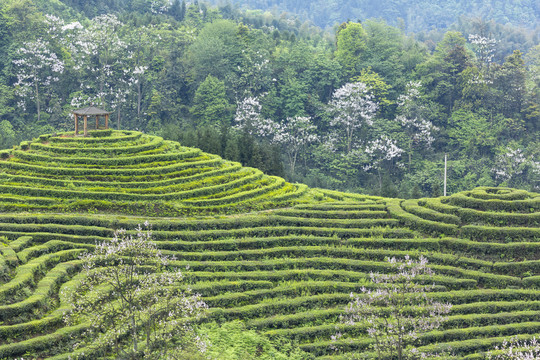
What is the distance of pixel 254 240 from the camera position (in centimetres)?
3688

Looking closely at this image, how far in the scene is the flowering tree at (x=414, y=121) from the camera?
8200 cm

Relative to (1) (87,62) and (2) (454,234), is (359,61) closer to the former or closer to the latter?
(1) (87,62)

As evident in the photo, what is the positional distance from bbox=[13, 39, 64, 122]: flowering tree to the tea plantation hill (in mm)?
35916

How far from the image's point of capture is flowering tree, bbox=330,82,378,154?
82.1 meters

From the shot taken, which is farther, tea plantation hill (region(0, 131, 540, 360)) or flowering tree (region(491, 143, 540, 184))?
flowering tree (region(491, 143, 540, 184))

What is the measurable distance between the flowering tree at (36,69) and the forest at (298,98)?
15 centimetres

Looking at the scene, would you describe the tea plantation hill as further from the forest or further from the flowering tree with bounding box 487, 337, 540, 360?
the forest

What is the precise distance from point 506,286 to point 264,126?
48473mm

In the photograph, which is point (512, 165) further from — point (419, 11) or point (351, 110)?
point (419, 11)

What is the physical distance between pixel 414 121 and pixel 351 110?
310 inches

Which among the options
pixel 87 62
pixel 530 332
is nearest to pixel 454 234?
pixel 530 332

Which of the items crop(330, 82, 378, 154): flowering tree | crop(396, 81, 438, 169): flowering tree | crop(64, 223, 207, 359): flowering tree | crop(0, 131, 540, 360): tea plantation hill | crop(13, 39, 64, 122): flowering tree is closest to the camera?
crop(64, 223, 207, 359): flowering tree

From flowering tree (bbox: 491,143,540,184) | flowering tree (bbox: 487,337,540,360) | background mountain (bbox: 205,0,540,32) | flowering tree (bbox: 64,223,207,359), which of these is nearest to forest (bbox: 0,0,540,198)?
flowering tree (bbox: 491,143,540,184)

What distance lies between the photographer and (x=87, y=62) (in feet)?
276
